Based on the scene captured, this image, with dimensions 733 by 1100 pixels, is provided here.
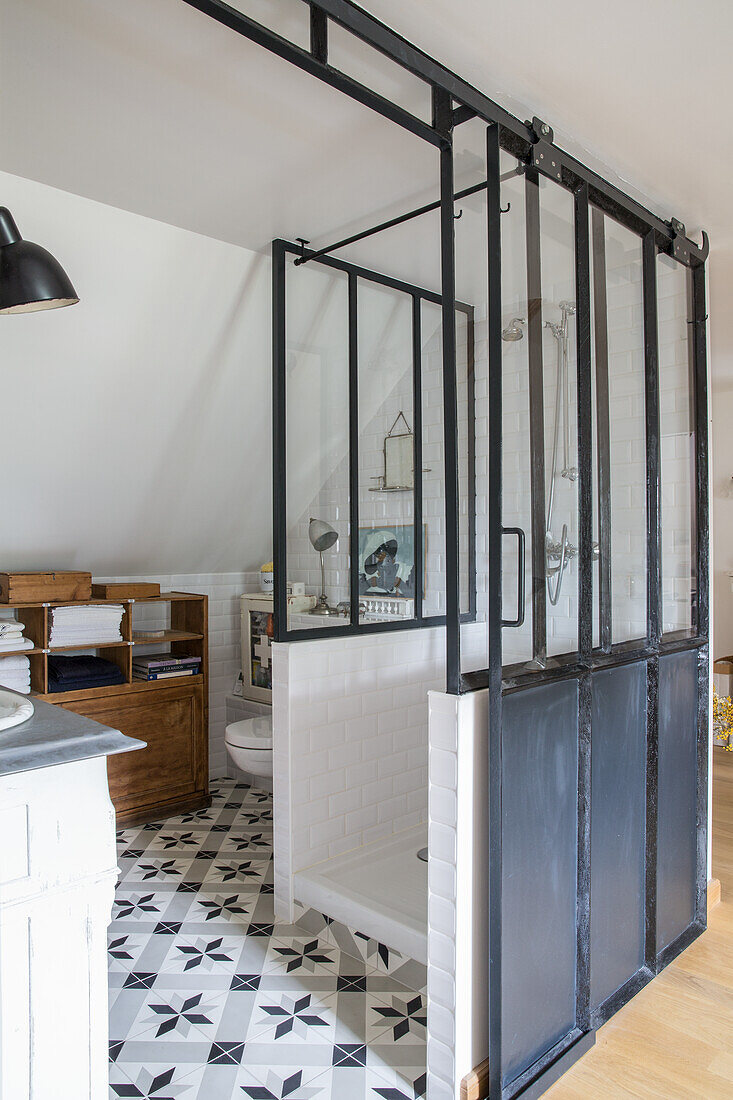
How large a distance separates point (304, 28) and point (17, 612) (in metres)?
3.00

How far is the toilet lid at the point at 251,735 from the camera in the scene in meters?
3.55

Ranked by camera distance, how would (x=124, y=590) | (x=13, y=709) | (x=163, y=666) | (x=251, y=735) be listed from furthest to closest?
(x=163, y=666) < (x=124, y=590) < (x=251, y=735) < (x=13, y=709)

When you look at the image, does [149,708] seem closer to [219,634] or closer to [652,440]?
[219,634]

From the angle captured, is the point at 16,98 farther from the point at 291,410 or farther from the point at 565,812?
the point at 565,812

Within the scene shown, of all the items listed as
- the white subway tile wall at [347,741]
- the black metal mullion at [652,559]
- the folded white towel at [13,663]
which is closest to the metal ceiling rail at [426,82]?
the black metal mullion at [652,559]

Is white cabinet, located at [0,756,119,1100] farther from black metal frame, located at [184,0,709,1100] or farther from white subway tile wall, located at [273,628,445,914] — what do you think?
white subway tile wall, located at [273,628,445,914]

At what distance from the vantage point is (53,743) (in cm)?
156

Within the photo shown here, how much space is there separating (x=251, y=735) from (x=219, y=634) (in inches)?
43.1

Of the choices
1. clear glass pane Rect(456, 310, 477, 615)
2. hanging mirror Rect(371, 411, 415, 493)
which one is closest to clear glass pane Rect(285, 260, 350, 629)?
hanging mirror Rect(371, 411, 415, 493)

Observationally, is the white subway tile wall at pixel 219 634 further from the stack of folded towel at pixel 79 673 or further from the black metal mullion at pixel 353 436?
the black metal mullion at pixel 353 436

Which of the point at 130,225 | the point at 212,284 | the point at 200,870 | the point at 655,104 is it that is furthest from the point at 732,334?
the point at 200,870

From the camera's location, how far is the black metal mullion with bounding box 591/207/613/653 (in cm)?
234

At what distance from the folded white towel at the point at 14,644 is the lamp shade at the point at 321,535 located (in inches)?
59.2

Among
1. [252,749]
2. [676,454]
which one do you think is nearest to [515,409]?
[676,454]
